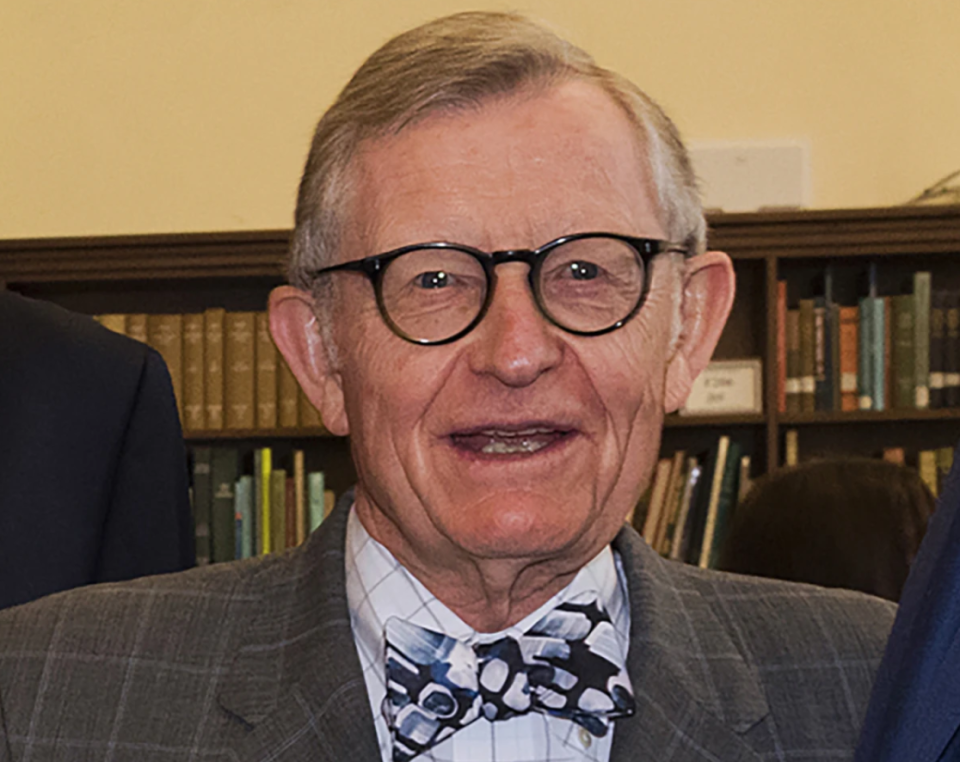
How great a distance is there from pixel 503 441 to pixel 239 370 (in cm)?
267

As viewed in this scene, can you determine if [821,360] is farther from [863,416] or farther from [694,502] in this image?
[694,502]

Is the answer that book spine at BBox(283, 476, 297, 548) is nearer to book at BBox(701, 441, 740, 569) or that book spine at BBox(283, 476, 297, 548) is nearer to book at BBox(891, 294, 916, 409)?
book at BBox(701, 441, 740, 569)

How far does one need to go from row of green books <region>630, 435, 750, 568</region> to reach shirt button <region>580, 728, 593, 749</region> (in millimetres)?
2532

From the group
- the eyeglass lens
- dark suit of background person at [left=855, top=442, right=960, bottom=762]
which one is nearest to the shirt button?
the eyeglass lens

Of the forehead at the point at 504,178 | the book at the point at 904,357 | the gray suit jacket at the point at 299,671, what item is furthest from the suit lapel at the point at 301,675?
the book at the point at 904,357

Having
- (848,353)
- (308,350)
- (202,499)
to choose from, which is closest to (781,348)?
(848,353)

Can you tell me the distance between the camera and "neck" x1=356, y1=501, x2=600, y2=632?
124 centimetres

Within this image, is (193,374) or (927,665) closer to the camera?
(927,665)

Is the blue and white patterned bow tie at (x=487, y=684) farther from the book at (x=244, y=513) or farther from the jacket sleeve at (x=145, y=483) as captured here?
the book at (x=244, y=513)

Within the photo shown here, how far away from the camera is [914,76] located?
408 cm

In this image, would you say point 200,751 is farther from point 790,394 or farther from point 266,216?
point 266,216

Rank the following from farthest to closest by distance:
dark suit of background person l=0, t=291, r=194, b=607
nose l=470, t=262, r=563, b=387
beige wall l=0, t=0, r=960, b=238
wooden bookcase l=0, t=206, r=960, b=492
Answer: beige wall l=0, t=0, r=960, b=238 < wooden bookcase l=0, t=206, r=960, b=492 < dark suit of background person l=0, t=291, r=194, b=607 < nose l=470, t=262, r=563, b=387

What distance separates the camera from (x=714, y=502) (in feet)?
12.2

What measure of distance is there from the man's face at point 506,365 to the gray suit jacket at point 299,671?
0.13 meters
